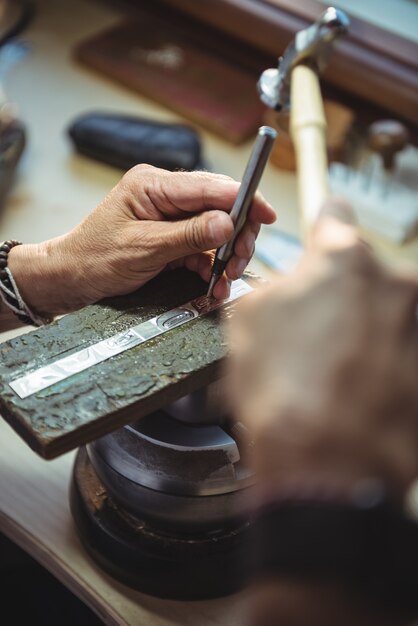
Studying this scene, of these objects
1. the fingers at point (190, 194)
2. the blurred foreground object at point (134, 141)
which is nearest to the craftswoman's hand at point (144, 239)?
the fingers at point (190, 194)

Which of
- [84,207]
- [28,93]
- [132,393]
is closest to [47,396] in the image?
[132,393]

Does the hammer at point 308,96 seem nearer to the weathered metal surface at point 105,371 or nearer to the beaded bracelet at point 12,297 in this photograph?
the weathered metal surface at point 105,371

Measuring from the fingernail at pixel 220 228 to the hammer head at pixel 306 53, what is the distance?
30cm

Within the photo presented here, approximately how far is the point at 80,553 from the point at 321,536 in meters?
0.48

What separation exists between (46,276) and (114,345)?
20cm

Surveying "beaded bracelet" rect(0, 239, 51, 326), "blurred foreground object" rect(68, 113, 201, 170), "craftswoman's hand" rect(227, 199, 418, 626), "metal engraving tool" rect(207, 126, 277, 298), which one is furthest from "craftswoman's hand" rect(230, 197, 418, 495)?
"blurred foreground object" rect(68, 113, 201, 170)

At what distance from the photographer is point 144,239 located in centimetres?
81

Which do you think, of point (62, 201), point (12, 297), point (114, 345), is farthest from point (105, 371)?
point (62, 201)

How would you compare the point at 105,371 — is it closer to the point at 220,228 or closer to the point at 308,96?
the point at 220,228

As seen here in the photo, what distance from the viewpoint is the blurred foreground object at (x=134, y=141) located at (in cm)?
126

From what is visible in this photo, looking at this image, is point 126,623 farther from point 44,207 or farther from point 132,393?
point 44,207

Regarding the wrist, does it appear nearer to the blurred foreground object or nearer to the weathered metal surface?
the weathered metal surface

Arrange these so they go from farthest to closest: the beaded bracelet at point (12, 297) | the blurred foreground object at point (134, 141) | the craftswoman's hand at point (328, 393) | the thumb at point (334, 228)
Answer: the blurred foreground object at point (134, 141) → the beaded bracelet at point (12, 297) → the thumb at point (334, 228) → the craftswoman's hand at point (328, 393)

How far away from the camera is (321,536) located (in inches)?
16.9
